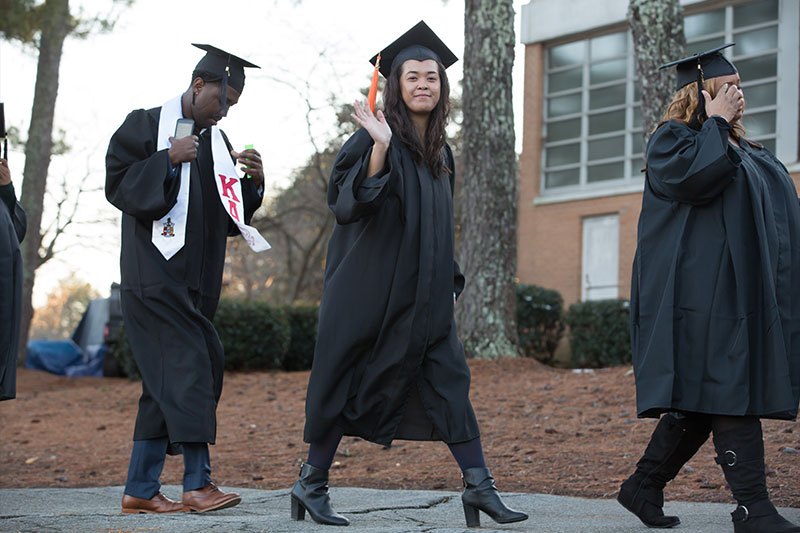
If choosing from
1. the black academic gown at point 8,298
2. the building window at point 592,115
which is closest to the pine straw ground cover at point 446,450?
the black academic gown at point 8,298

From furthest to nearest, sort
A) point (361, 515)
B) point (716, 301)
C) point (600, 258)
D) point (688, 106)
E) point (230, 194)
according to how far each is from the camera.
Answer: point (600, 258)
point (230, 194)
point (361, 515)
point (688, 106)
point (716, 301)

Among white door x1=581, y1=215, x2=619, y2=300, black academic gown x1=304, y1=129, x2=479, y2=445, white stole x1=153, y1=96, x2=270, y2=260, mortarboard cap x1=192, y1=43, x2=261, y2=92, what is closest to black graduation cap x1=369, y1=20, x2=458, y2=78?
black academic gown x1=304, y1=129, x2=479, y2=445

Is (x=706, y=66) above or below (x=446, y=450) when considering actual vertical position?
above

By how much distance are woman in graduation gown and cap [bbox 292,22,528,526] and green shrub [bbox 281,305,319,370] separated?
11.8 m

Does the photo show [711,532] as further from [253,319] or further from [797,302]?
[253,319]

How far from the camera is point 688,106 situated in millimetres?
4316

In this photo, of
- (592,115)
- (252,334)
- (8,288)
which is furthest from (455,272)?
(592,115)

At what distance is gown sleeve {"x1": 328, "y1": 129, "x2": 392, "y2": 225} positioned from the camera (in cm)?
402

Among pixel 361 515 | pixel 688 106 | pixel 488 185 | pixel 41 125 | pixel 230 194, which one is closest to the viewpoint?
pixel 688 106

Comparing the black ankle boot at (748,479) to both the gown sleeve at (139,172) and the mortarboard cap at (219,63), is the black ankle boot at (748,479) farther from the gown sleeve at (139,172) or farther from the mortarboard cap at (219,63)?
the mortarboard cap at (219,63)

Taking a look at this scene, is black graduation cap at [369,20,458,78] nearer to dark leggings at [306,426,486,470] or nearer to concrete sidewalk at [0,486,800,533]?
dark leggings at [306,426,486,470]

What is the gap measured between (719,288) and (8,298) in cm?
322

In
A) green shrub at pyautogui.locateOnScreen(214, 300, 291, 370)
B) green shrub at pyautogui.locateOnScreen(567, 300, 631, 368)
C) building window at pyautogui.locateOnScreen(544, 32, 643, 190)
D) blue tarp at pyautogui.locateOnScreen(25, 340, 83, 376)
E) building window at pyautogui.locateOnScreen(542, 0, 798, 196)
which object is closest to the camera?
green shrub at pyautogui.locateOnScreen(567, 300, 631, 368)

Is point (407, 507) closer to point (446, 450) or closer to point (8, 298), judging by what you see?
point (8, 298)
